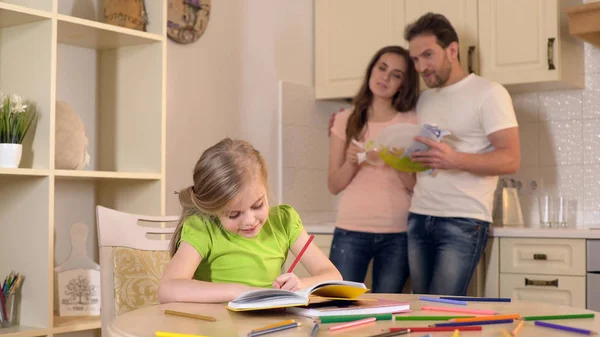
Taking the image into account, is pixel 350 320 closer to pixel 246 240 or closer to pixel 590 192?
pixel 246 240

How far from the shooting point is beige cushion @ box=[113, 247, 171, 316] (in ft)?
6.23

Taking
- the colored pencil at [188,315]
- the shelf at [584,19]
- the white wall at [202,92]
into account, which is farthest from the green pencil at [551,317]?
the white wall at [202,92]

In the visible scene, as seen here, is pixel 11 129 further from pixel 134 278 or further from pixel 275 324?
pixel 275 324

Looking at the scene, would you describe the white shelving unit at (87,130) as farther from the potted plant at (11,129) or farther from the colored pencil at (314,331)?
the colored pencil at (314,331)

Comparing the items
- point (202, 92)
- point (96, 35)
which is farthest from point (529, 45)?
point (96, 35)

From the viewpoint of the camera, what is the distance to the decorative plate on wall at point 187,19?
10.7 ft

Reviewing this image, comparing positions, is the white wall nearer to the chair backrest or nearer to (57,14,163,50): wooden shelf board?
(57,14,163,50): wooden shelf board

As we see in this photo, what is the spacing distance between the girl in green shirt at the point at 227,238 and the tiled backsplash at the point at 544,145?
71.2 inches

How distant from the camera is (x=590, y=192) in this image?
3479 mm

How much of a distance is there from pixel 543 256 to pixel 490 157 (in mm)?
481

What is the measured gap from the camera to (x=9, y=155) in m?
2.40

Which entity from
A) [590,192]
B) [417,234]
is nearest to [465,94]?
[417,234]

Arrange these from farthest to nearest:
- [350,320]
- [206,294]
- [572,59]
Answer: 1. [572,59]
2. [206,294]
3. [350,320]

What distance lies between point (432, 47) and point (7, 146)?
61.2 inches
